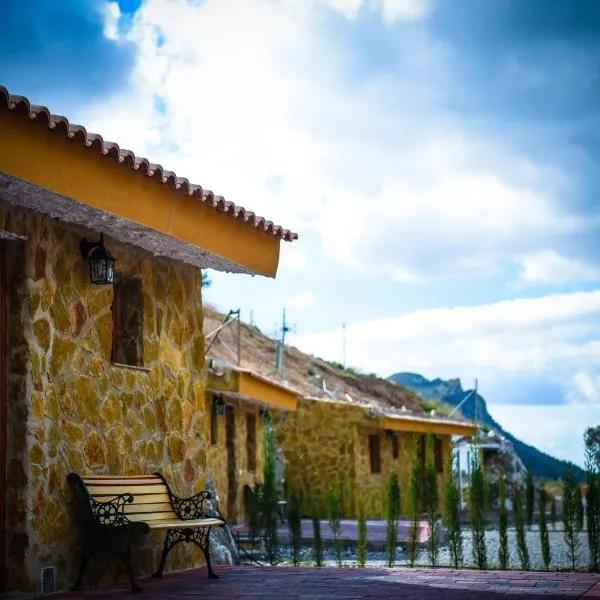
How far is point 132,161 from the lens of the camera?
7598 mm

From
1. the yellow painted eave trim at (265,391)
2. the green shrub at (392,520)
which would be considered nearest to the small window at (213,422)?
the yellow painted eave trim at (265,391)

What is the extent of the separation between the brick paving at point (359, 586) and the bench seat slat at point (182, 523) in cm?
43

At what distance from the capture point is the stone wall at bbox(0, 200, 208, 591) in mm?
7234

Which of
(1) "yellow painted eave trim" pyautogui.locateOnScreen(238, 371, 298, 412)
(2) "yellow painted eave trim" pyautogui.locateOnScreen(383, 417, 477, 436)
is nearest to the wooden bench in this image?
(1) "yellow painted eave trim" pyautogui.locateOnScreen(238, 371, 298, 412)

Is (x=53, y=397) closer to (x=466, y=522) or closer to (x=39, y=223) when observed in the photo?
(x=39, y=223)

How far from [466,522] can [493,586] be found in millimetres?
18246

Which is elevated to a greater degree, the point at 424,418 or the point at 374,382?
the point at 374,382

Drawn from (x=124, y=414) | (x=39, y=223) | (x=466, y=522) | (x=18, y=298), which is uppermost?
(x=39, y=223)

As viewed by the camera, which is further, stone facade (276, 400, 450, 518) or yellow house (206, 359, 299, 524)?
stone facade (276, 400, 450, 518)

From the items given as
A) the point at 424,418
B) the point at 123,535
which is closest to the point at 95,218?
the point at 123,535

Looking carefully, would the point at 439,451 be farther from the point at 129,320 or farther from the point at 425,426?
the point at 129,320

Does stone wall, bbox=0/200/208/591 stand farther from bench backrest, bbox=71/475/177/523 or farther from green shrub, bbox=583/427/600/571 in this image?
green shrub, bbox=583/427/600/571

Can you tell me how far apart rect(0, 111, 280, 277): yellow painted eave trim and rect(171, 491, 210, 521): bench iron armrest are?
2.07 metres

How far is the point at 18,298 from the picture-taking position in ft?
24.0
